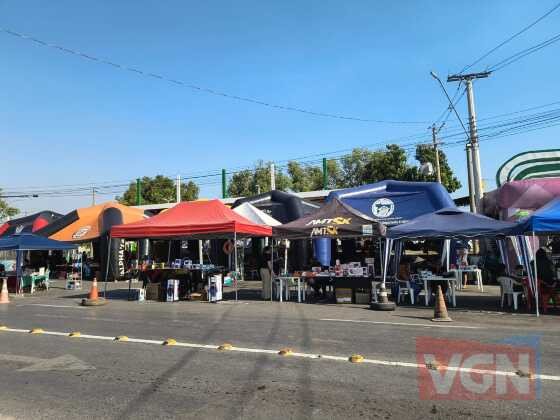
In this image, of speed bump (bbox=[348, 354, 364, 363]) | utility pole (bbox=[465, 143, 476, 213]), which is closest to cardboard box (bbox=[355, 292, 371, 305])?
speed bump (bbox=[348, 354, 364, 363])

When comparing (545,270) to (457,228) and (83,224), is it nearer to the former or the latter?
(457,228)

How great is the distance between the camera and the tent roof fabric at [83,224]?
2678 cm

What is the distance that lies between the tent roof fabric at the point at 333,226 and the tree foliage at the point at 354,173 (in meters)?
26.7

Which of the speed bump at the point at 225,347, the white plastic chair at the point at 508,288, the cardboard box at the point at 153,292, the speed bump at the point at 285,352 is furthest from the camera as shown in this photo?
the cardboard box at the point at 153,292

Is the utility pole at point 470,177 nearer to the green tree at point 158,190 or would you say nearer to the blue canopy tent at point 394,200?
the blue canopy tent at point 394,200

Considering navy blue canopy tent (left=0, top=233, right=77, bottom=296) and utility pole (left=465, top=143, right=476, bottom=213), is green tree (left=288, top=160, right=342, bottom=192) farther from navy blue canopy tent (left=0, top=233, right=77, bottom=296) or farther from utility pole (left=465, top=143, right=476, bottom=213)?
navy blue canopy tent (left=0, top=233, right=77, bottom=296)

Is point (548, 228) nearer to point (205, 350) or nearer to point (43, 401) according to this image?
point (205, 350)

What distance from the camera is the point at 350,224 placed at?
48.4 feet

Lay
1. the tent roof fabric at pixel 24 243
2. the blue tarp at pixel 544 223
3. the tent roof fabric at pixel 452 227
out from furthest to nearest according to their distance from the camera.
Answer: the tent roof fabric at pixel 24 243, the tent roof fabric at pixel 452 227, the blue tarp at pixel 544 223

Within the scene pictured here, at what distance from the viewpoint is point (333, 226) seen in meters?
14.9

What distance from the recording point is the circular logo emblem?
72.0ft

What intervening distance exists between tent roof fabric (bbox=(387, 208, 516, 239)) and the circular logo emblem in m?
7.20

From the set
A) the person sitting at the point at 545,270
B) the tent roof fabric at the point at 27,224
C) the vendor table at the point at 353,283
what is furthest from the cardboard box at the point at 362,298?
the tent roof fabric at the point at 27,224

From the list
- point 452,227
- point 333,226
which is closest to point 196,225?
point 333,226
